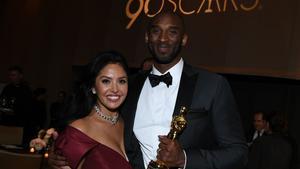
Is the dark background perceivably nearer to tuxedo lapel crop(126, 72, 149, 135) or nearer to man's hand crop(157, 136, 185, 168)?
tuxedo lapel crop(126, 72, 149, 135)

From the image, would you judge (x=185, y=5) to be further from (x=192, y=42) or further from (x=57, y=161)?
(x=57, y=161)

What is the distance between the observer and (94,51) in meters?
8.65

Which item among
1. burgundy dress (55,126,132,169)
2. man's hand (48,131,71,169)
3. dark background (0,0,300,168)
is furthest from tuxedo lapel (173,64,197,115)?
dark background (0,0,300,168)

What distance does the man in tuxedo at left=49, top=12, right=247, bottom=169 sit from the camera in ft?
6.28

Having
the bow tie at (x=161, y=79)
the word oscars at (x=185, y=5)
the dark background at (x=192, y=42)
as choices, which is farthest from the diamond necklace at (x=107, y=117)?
the word oscars at (x=185, y=5)

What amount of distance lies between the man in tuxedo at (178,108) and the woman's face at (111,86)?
9 centimetres

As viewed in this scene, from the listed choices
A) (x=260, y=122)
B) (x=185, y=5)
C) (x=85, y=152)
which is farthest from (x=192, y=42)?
(x=85, y=152)

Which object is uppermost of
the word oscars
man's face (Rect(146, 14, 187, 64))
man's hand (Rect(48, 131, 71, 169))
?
the word oscars

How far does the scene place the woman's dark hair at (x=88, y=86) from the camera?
2.13 m

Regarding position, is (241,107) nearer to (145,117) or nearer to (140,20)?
(140,20)

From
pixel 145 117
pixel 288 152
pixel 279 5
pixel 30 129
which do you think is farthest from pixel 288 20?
A: pixel 145 117

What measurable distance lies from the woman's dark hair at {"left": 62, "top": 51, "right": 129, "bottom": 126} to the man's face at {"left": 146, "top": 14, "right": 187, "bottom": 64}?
0.19m

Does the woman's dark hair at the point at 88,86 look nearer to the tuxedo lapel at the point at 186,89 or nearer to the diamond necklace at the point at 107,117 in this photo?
the diamond necklace at the point at 107,117

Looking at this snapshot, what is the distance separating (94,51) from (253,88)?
291 centimetres
